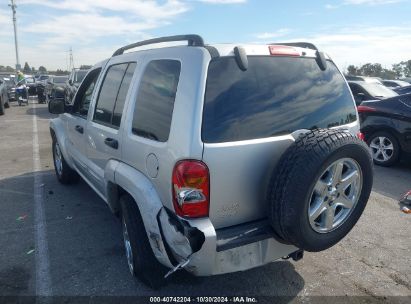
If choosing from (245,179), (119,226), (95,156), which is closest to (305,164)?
(245,179)

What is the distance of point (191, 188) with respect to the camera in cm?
235

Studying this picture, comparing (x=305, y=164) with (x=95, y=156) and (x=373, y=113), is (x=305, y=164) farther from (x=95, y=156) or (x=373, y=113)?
(x=373, y=113)

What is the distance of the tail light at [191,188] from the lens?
2320 millimetres

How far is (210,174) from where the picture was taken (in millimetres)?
2363

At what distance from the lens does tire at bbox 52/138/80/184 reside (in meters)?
5.46

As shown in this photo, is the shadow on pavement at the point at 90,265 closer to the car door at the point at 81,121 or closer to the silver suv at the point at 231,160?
the silver suv at the point at 231,160

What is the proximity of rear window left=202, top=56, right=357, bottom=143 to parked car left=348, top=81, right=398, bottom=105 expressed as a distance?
7.34 meters

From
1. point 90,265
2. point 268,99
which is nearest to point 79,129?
point 90,265

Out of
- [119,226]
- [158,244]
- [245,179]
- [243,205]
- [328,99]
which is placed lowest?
[119,226]

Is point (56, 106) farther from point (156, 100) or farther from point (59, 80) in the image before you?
point (59, 80)

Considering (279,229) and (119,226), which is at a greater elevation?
(279,229)

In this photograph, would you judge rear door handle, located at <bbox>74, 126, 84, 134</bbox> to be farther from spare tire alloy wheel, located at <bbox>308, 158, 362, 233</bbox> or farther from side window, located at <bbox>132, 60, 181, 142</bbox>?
spare tire alloy wheel, located at <bbox>308, 158, 362, 233</bbox>

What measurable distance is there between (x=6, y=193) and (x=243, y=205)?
14.0ft

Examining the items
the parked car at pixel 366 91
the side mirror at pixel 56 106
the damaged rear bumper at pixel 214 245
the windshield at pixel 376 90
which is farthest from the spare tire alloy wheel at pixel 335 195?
the windshield at pixel 376 90
